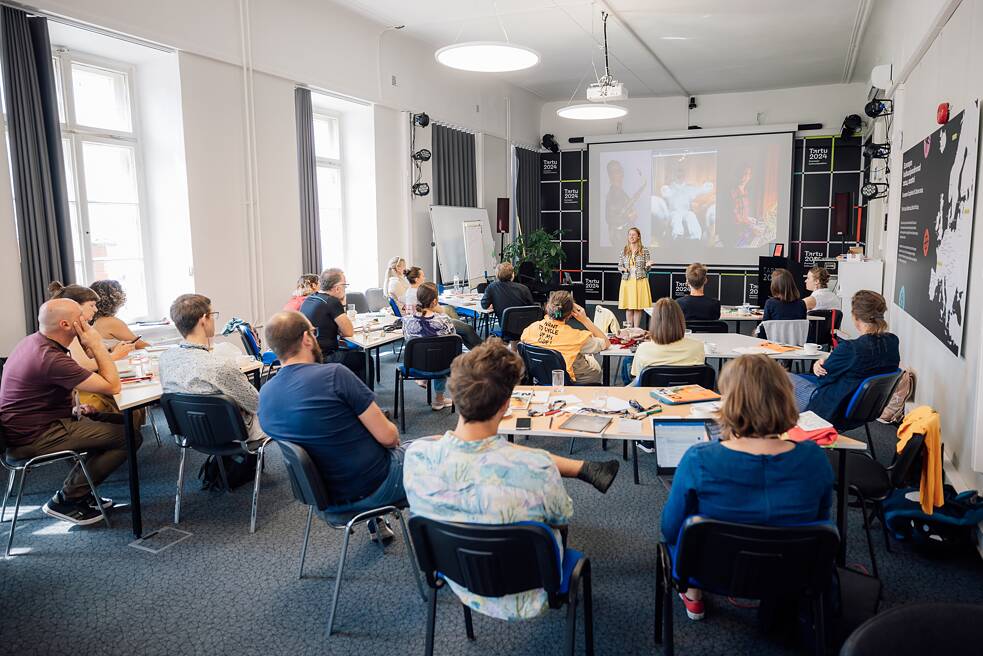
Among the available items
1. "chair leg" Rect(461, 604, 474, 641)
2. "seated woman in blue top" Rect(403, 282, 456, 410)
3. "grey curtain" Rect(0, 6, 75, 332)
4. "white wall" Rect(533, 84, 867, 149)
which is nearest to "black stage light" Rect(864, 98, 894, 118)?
"white wall" Rect(533, 84, 867, 149)

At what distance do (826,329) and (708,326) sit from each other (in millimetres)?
1201

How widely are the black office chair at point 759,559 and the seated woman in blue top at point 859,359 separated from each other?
74.6 inches

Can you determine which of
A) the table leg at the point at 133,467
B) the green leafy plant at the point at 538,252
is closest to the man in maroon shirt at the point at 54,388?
the table leg at the point at 133,467

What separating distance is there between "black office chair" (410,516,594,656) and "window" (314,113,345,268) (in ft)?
22.1

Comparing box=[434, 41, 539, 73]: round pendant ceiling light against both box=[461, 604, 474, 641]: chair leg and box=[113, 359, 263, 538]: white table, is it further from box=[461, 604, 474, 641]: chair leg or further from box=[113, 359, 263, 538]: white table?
box=[461, 604, 474, 641]: chair leg

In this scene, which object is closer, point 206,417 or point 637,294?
point 206,417

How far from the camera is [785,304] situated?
5.94 metres

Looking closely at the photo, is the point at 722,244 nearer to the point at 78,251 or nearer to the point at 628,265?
the point at 628,265

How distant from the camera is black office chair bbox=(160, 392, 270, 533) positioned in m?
3.45

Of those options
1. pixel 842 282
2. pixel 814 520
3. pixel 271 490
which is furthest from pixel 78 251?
pixel 842 282

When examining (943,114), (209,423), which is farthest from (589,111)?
(209,423)

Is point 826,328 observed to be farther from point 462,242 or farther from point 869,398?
point 462,242

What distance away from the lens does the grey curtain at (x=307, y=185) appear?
721cm

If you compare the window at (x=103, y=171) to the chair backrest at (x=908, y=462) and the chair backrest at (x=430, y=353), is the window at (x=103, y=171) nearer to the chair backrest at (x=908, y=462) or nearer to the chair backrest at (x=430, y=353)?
the chair backrest at (x=430, y=353)
